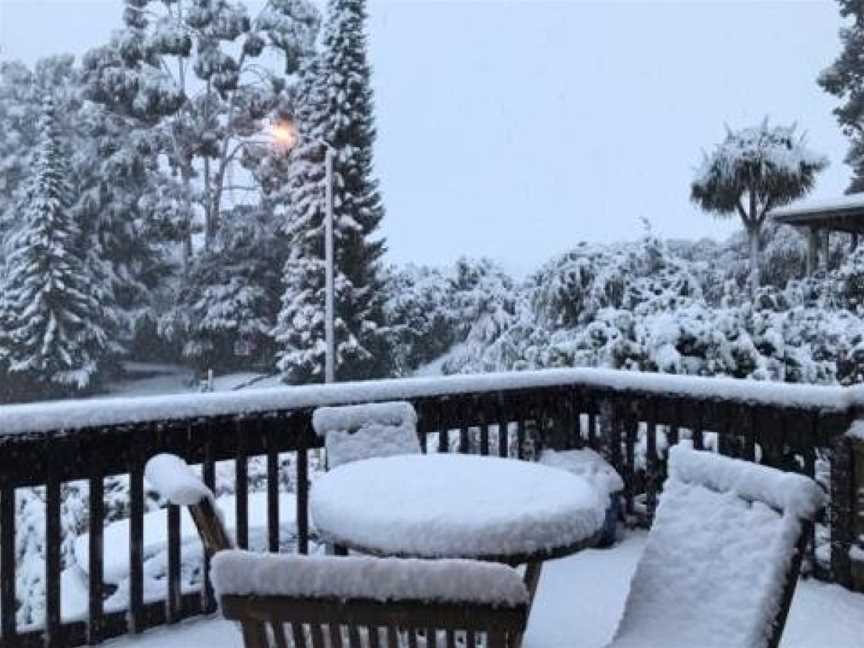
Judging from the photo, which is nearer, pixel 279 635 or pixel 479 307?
pixel 279 635

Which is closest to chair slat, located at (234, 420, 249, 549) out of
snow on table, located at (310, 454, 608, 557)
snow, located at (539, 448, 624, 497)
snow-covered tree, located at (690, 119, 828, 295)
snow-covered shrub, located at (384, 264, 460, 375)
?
snow on table, located at (310, 454, 608, 557)

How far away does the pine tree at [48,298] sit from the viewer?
2647 cm

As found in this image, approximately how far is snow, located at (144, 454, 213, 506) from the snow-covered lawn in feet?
5.60

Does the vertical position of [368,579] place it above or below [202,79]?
below

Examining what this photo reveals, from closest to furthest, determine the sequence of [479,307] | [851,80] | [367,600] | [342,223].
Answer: [367,600] < [479,307] < [342,223] < [851,80]

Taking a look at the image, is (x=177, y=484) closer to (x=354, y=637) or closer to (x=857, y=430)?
(x=354, y=637)

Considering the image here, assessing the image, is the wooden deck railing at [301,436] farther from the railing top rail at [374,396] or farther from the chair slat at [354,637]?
the chair slat at [354,637]

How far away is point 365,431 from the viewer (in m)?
3.41

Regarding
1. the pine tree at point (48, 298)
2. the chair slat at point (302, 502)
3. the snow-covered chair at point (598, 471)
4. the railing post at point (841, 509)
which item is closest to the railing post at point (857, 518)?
the railing post at point (841, 509)

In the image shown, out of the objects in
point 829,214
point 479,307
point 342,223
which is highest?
point 342,223

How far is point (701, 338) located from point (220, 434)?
394cm

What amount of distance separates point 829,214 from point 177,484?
46.9 feet

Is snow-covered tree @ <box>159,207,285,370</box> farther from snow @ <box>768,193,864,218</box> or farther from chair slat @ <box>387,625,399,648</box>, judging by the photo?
chair slat @ <box>387,625,399,648</box>

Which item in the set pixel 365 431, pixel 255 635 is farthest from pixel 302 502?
pixel 255 635
